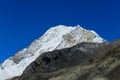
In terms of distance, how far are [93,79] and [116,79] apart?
35.8ft

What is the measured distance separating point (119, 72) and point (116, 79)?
7.34 m

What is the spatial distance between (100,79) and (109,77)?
448 centimetres

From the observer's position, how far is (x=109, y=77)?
195500mm

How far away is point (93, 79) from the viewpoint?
649 feet

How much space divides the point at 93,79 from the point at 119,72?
12454 mm

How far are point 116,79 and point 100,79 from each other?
23.1 ft

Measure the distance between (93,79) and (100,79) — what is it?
4.80 meters

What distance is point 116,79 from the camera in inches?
7598

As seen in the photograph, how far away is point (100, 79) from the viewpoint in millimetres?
194000

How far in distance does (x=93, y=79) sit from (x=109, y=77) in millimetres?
7437

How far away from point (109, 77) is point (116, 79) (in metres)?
3.81
